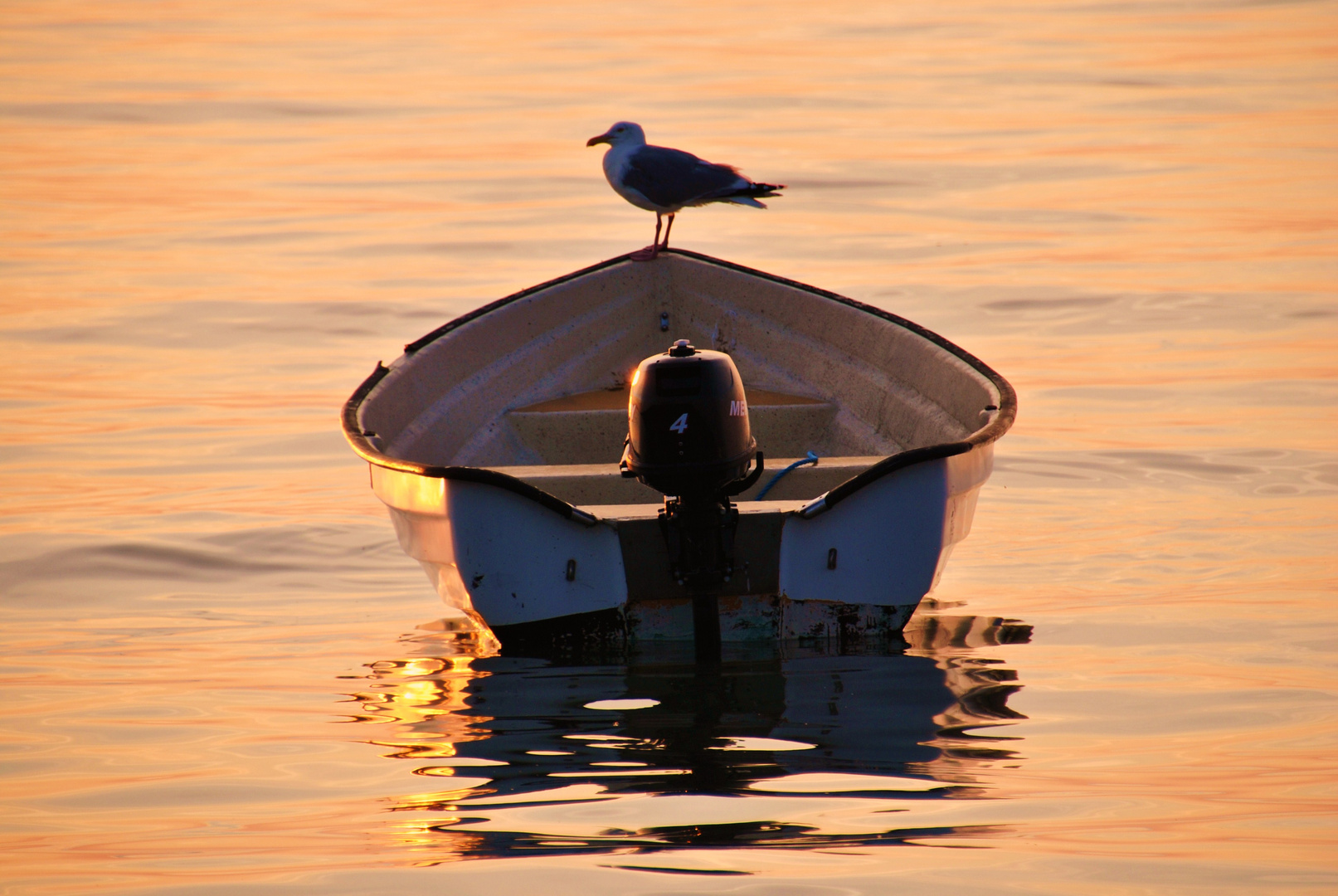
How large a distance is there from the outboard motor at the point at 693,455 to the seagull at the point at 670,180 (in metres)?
2.52

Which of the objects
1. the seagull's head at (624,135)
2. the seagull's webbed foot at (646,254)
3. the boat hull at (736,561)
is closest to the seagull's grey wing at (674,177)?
the seagull's head at (624,135)

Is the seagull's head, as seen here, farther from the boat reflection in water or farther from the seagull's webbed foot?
the boat reflection in water

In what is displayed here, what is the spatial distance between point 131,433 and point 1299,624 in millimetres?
6251

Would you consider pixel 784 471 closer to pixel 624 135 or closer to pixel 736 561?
Result: pixel 736 561

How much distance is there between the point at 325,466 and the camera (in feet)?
27.1

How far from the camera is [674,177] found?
7.21 metres

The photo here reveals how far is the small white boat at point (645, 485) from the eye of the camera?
15.9 feet

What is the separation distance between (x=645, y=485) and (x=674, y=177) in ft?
7.76

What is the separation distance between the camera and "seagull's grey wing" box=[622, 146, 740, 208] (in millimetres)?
7168

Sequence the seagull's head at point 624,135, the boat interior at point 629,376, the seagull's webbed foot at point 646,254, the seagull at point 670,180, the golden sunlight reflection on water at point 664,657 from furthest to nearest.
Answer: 1. the seagull's webbed foot at point 646,254
2. the seagull's head at point 624,135
3. the seagull at point 670,180
4. the boat interior at point 629,376
5. the golden sunlight reflection on water at point 664,657

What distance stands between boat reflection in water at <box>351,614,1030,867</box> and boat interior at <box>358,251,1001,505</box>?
92 centimetres

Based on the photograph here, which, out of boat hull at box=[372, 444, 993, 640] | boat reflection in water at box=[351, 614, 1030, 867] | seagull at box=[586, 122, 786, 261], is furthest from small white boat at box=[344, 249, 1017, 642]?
seagull at box=[586, 122, 786, 261]

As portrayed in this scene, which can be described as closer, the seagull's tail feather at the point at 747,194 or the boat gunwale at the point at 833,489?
the boat gunwale at the point at 833,489

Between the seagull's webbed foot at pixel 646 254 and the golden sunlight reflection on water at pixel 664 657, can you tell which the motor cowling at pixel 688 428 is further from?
the seagull's webbed foot at pixel 646 254
